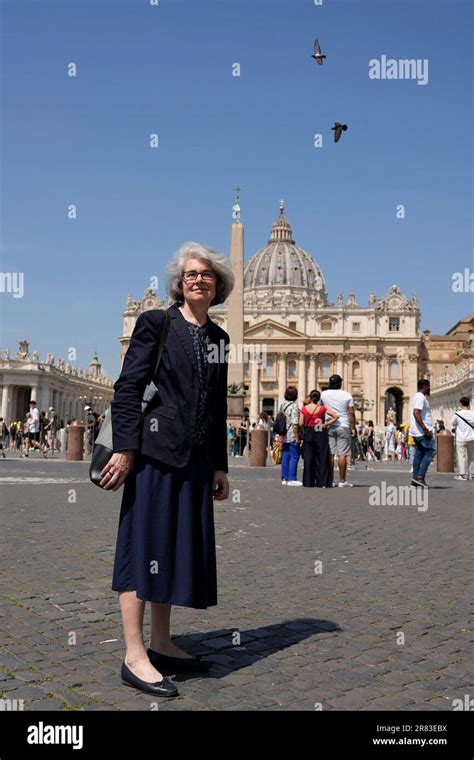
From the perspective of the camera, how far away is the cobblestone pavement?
3.20m

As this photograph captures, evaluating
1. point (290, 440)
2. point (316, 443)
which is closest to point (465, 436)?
point (290, 440)

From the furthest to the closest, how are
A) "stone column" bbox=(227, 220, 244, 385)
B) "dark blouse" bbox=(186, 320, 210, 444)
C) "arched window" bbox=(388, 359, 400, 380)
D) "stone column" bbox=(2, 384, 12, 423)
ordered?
"arched window" bbox=(388, 359, 400, 380) → "stone column" bbox=(2, 384, 12, 423) → "stone column" bbox=(227, 220, 244, 385) → "dark blouse" bbox=(186, 320, 210, 444)

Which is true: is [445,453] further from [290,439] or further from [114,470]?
[114,470]

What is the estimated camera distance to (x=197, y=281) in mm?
3678

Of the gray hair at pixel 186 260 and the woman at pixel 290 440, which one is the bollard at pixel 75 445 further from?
the gray hair at pixel 186 260

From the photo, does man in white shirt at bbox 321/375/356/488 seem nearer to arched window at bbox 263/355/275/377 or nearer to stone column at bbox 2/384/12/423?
stone column at bbox 2/384/12/423

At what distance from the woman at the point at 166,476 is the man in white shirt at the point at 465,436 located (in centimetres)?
1150

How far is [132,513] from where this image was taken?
347cm

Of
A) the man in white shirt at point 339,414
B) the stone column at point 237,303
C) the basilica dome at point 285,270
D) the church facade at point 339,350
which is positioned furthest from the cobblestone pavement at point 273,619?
the basilica dome at point 285,270

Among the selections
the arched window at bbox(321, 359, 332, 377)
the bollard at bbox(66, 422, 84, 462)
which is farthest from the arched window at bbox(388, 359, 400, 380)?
the bollard at bbox(66, 422, 84, 462)

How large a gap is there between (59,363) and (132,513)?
87611 millimetres

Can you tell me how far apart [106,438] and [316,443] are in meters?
9.42

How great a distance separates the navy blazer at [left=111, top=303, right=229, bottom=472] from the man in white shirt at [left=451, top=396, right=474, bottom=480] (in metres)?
11.6

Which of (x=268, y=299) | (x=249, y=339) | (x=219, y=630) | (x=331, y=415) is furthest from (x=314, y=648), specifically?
(x=268, y=299)
